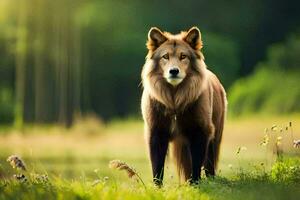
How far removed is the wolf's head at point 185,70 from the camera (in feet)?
33.4

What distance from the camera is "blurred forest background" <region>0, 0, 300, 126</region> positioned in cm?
3609

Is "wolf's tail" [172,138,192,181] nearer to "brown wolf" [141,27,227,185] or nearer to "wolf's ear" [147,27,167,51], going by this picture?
"brown wolf" [141,27,227,185]

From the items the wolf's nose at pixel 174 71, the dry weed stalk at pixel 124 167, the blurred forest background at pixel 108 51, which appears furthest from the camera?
the blurred forest background at pixel 108 51

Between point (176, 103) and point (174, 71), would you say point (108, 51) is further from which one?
point (174, 71)

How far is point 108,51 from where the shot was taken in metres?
39.3

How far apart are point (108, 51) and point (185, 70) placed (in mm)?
29299

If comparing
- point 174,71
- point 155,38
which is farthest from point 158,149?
point 155,38

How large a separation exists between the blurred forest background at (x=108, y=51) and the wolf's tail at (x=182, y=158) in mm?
21971

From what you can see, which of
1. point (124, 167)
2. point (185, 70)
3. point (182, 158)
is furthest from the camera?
point (182, 158)

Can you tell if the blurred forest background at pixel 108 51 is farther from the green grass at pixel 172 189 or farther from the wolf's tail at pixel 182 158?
the green grass at pixel 172 189

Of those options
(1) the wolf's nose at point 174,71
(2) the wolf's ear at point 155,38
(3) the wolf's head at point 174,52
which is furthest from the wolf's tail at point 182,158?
(2) the wolf's ear at point 155,38

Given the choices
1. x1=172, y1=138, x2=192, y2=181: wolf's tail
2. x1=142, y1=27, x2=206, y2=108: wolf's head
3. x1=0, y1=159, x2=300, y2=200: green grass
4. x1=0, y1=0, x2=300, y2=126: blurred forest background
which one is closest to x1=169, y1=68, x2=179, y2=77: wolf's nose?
x1=142, y1=27, x2=206, y2=108: wolf's head

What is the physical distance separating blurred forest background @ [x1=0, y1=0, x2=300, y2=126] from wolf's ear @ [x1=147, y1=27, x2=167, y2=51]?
22.7 metres

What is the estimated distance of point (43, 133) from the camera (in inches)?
1259
